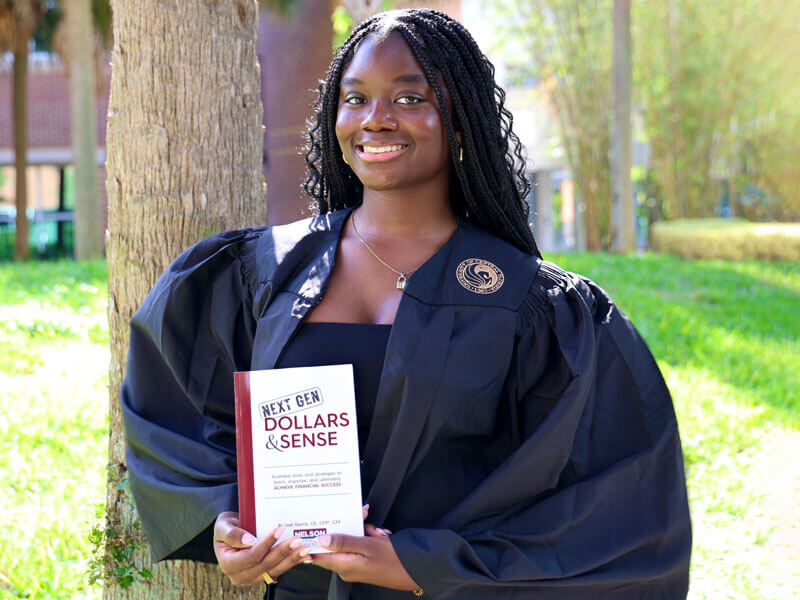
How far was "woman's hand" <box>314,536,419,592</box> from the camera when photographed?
1895 mm

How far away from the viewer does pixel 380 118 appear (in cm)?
216

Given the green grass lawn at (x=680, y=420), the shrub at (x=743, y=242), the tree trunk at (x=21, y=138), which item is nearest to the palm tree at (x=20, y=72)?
the tree trunk at (x=21, y=138)

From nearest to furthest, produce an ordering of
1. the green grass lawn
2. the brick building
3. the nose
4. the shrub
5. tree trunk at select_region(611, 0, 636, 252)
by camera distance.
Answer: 1. the nose
2. the green grass lawn
3. the brick building
4. the shrub
5. tree trunk at select_region(611, 0, 636, 252)

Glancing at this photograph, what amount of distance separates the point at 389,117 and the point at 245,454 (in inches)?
32.8

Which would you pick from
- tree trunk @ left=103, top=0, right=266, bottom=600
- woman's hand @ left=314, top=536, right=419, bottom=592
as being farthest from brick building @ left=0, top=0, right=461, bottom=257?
woman's hand @ left=314, top=536, right=419, bottom=592

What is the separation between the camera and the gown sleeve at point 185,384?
2.20m

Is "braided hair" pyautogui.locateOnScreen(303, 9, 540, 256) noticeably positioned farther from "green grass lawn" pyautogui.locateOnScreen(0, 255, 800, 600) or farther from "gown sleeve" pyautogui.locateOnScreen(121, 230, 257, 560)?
"green grass lawn" pyautogui.locateOnScreen(0, 255, 800, 600)

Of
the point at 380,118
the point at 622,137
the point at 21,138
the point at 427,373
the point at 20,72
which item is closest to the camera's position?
the point at 427,373

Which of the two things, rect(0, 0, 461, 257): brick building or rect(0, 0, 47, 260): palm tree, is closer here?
rect(0, 0, 461, 257): brick building

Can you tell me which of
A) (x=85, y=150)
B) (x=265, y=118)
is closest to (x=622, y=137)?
(x=265, y=118)

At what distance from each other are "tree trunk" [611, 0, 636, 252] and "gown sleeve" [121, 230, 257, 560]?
10.6 meters

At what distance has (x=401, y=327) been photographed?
2.09m

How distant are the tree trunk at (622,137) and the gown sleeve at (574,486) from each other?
10451mm

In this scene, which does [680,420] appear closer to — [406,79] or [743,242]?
[406,79]
